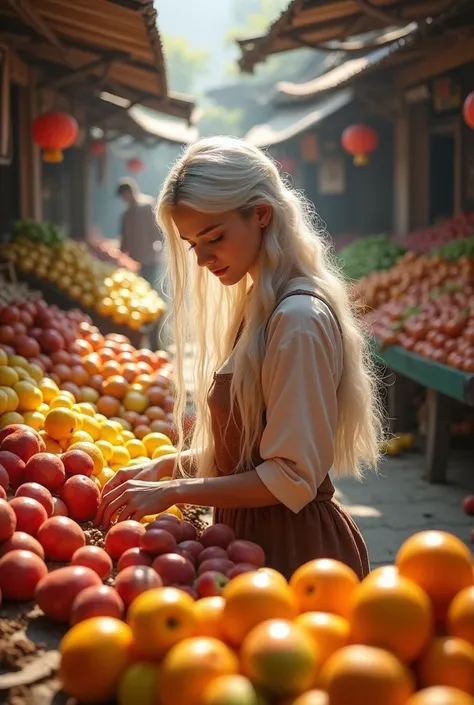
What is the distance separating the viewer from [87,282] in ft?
27.0

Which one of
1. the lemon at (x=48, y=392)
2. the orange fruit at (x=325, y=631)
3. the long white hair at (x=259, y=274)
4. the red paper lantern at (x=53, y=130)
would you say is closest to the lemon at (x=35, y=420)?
the lemon at (x=48, y=392)

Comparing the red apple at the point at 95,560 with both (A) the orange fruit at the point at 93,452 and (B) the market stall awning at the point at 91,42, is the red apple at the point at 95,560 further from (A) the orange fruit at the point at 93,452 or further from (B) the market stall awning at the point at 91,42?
(B) the market stall awning at the point at 91,42

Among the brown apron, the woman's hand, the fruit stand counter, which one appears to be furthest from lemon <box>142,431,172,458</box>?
the fruit stand counter

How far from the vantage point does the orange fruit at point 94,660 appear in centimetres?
138

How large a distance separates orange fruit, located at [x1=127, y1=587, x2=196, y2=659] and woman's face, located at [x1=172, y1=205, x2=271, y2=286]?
101 cm

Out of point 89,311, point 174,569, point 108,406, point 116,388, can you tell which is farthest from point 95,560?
point 89,311

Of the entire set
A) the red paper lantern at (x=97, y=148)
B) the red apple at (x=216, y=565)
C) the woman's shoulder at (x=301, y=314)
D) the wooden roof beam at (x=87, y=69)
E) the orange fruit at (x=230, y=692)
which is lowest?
the red apple at (x=216, y=565)

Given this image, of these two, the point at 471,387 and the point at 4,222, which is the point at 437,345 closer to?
the point at 471,387

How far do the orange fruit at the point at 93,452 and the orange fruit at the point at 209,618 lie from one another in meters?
1.17

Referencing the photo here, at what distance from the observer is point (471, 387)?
5246mm

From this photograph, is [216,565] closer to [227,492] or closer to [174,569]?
[174,569]

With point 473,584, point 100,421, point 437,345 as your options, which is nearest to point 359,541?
point 473,584

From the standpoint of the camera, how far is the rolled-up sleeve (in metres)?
2.00

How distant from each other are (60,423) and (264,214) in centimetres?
104
